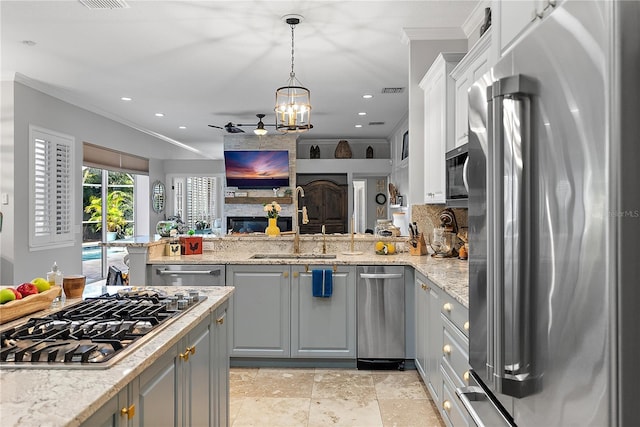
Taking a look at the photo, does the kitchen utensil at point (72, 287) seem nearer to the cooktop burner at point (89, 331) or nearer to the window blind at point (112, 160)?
the cooktop burner at point (89, 331)

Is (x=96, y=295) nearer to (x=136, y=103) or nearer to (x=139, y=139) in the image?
(x=136, y=103)

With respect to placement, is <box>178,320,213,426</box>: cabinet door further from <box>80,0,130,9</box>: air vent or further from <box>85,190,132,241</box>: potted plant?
<box>85,190,132,241</box>: potted plant

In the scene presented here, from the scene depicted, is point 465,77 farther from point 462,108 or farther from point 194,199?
point 194,199

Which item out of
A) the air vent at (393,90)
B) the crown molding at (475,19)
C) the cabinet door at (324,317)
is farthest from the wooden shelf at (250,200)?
the crown molding at (475,19)

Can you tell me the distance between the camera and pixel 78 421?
95 cm

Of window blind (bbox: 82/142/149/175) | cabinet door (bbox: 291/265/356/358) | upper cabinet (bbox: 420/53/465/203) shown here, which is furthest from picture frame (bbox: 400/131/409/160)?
window blind (bbox: 82/142/149/175)

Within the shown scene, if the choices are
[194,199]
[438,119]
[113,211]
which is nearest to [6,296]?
[438,119]

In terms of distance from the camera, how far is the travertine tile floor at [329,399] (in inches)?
112

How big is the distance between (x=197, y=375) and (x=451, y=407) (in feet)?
4.52

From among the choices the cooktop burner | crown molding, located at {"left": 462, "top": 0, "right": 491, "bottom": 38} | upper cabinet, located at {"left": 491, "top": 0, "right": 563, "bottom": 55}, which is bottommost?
the cooktop burner

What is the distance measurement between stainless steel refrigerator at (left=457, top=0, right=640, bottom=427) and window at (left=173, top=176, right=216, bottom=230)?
9.76 meters

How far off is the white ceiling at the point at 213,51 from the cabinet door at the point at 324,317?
2052 millimetres

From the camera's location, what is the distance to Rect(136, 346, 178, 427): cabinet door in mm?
1318

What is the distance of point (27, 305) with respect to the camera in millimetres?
1741
